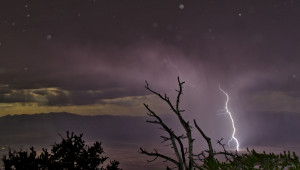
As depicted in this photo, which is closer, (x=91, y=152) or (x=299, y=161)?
(x=299, y=161)

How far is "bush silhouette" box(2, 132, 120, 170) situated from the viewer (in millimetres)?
14477

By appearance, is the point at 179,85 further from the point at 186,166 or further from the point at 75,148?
the point at 75,148

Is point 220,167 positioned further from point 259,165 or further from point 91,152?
point 91,152

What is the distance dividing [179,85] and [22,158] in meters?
9.05

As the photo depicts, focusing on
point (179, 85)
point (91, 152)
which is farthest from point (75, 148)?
point (179, 85)

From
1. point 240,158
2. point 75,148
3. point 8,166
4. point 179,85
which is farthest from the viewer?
point 75,148

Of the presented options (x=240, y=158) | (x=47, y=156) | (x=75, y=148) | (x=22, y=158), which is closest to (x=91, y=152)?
(x=75, y=148)

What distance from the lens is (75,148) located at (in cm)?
1549

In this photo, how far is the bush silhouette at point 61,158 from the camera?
14.5 metres

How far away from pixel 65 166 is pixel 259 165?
1256 centimetres

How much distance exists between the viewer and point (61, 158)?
15.1 metres

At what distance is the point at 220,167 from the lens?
132 inches

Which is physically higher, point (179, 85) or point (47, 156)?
point (179, 85)

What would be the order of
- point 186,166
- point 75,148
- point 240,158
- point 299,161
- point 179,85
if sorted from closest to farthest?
point 299,161, point 240,158, point 186,166, point 179,85, point 75,148
